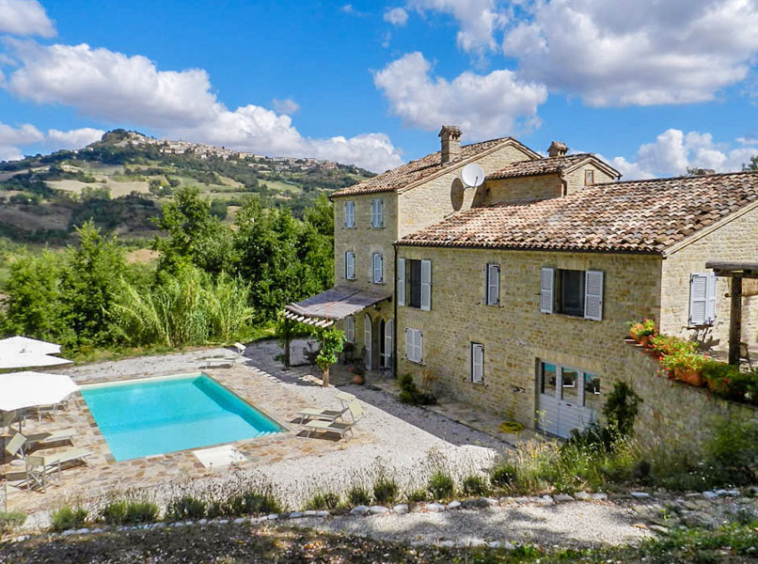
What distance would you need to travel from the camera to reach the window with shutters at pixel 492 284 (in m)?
17.1

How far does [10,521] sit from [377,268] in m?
15.4

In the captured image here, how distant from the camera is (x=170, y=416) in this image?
1939 cm

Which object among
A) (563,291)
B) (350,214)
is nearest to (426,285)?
(563,291)

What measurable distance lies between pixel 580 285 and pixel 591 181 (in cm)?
610

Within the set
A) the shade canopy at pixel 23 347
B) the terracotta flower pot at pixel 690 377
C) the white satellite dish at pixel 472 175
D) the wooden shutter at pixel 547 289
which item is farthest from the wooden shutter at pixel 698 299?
the shade canopy at pixel 23 347

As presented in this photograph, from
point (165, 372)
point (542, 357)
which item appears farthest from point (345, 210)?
point (542, 357)

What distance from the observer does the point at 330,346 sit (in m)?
20.6

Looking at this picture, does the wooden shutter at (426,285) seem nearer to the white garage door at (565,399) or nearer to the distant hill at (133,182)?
the white garage door at (565,399)

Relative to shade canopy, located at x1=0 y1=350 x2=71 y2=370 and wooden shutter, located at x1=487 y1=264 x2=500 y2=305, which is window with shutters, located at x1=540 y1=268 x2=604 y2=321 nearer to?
wooden shutter, located at x1=487 y1=264 x2=500 y2=305

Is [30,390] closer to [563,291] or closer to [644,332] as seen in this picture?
[563,291]

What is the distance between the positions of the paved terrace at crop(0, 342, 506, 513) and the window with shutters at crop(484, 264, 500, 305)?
3.91m

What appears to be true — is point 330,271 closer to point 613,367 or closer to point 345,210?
point 345,210

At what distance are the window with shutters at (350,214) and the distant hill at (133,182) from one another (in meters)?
33.5

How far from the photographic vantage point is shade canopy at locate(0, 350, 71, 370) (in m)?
16.9
